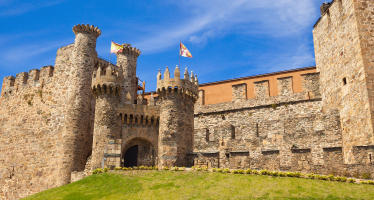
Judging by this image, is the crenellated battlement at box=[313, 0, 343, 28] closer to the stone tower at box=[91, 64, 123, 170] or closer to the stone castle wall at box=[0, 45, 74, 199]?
the stone tower at box=[91, 64, 123, 170]

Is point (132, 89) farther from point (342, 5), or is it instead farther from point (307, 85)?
point (342, 5)

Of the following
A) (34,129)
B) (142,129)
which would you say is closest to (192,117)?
(142,129)

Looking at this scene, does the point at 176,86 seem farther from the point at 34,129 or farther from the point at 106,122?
the point at 34,129

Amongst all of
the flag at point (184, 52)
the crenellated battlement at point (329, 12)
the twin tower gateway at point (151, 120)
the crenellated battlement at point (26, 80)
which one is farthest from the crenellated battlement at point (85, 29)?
the crenellated battlement at point (329, 12)

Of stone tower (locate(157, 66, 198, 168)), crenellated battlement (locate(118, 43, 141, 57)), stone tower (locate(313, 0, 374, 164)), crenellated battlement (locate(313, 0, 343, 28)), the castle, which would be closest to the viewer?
stone tower (locate(313, 0, 374, 164))

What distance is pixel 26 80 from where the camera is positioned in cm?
3503

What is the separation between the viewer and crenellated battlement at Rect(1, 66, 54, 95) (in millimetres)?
32844

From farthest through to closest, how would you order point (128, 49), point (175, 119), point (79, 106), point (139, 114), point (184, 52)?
point (128, 49) < point (79, 106) < point (184, 52) < point (139, 114) < point (175, 119)

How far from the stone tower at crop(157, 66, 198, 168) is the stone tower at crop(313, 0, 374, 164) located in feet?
31.8

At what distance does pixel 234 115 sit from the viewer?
28219mm

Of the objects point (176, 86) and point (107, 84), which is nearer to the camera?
point (176, 86)

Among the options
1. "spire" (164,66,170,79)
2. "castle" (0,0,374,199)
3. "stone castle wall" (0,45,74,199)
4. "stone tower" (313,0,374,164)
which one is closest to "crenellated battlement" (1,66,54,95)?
"stone castle wall" (0,45,74,199)

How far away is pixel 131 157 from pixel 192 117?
582 cm

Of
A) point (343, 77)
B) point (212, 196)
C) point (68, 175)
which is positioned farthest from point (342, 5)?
point (68, 175)
